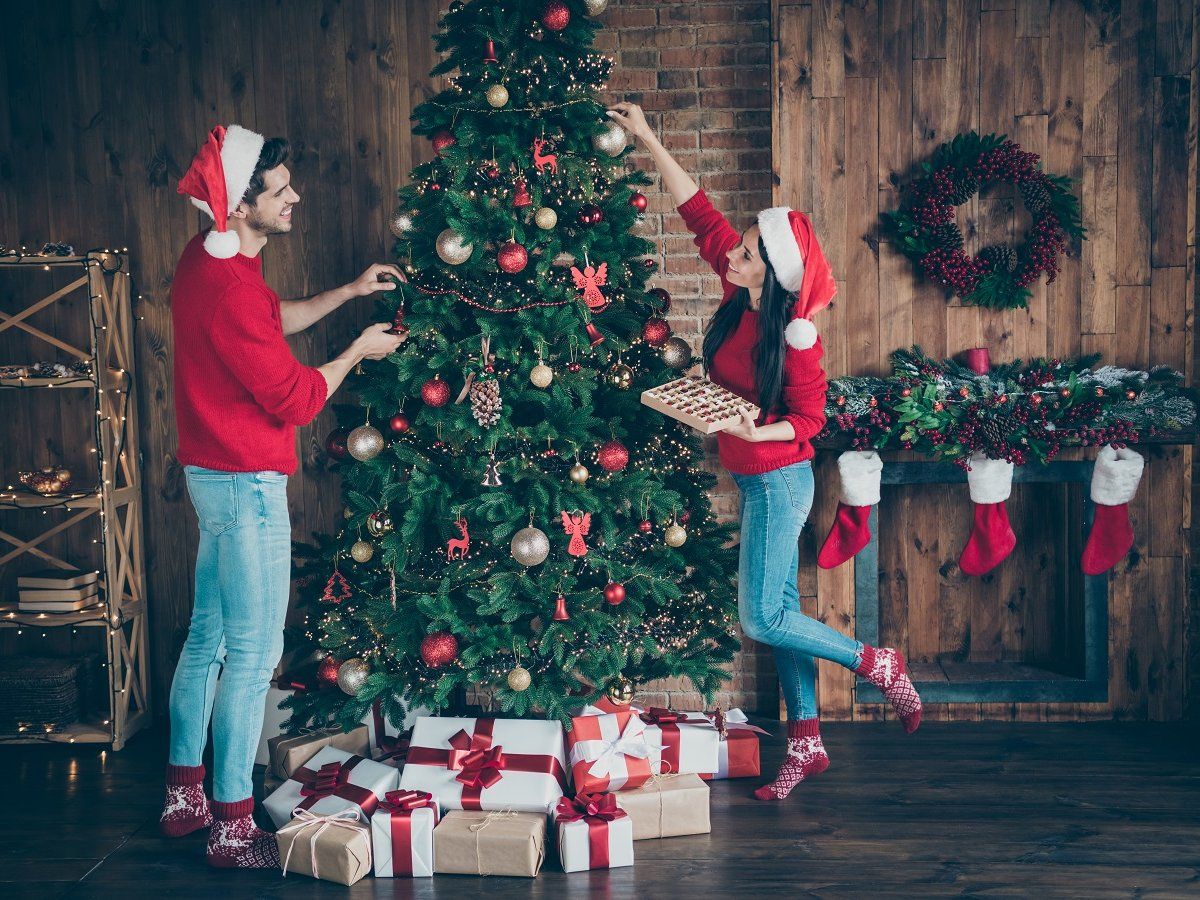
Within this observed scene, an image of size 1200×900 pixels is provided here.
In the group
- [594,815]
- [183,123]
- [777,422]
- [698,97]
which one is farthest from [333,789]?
[698,97]

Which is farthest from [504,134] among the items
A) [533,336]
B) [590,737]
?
[590,737]

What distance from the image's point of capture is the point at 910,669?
3.92m

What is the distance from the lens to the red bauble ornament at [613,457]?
3092 millimetres

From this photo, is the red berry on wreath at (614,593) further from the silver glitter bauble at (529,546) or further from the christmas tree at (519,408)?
the silver glitter bauble at (529,546)

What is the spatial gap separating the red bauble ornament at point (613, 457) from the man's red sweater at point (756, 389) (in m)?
0.30

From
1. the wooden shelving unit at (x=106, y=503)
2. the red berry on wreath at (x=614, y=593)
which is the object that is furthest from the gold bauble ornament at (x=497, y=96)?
the wooden shelving unit at (x=106, y=503)

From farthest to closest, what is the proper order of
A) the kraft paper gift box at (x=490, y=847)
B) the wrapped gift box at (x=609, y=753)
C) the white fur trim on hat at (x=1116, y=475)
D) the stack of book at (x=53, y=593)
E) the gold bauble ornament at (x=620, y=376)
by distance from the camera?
the stack of book at (x=53, y=593) < the white fur trim on hat at (x=1116, y=475) < the gold bauble ornament at (x=620, y=376) < the wrapped gift box at (x=609, y=753) < the kraft paper gift box at (x=490, y=847)

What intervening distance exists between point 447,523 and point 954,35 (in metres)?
2.40

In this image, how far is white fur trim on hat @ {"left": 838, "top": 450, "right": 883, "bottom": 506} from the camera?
361cm

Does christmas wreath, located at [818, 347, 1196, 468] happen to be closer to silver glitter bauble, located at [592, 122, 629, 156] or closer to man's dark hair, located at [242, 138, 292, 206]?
silver glitter bauble, located at [592, 122, 629, 156]

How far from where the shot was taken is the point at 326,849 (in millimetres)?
2799

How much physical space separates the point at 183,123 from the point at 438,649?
2.19 meters

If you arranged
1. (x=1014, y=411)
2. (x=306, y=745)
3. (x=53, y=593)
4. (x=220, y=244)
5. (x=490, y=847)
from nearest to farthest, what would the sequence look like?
(x=220, y=244), (x=490, y=847), (x=306, y=745), (x=1014, y=411), (x=53, y=593)

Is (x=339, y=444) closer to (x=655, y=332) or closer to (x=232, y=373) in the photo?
(x=232, y=373)
